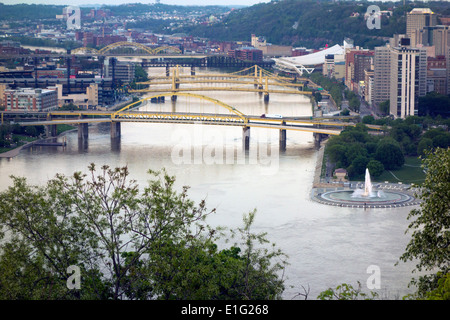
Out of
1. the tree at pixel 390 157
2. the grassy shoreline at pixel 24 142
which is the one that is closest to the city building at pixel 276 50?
the grassy shoreline at pixel 24 142

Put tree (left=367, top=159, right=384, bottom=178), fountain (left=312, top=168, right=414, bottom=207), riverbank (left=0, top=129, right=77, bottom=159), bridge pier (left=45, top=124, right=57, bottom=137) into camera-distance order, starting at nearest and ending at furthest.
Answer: fountain (left=312, top=168, right=414, bottom=207) < tree (left=367, top=159, right=384, bottom=178) < riverbank (left=0, top=129, right=77, bottom=159) < bridge pier (left=45, top=124, right=57, bottom=137)

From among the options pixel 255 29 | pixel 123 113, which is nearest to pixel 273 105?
pixel 123 113

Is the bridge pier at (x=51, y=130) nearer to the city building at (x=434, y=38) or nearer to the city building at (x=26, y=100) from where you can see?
the city building at (x=26, y=100)

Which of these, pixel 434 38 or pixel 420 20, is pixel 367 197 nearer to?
pixel 434 38

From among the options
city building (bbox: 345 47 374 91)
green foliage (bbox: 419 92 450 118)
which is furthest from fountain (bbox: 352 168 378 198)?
city building (bbox: 345 47 374 91)

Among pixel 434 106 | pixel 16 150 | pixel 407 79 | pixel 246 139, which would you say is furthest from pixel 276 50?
pixel 16 150

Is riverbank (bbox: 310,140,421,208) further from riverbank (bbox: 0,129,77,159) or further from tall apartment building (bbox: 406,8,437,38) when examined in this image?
tall apartment building (bbox: 406,8,437,38)
